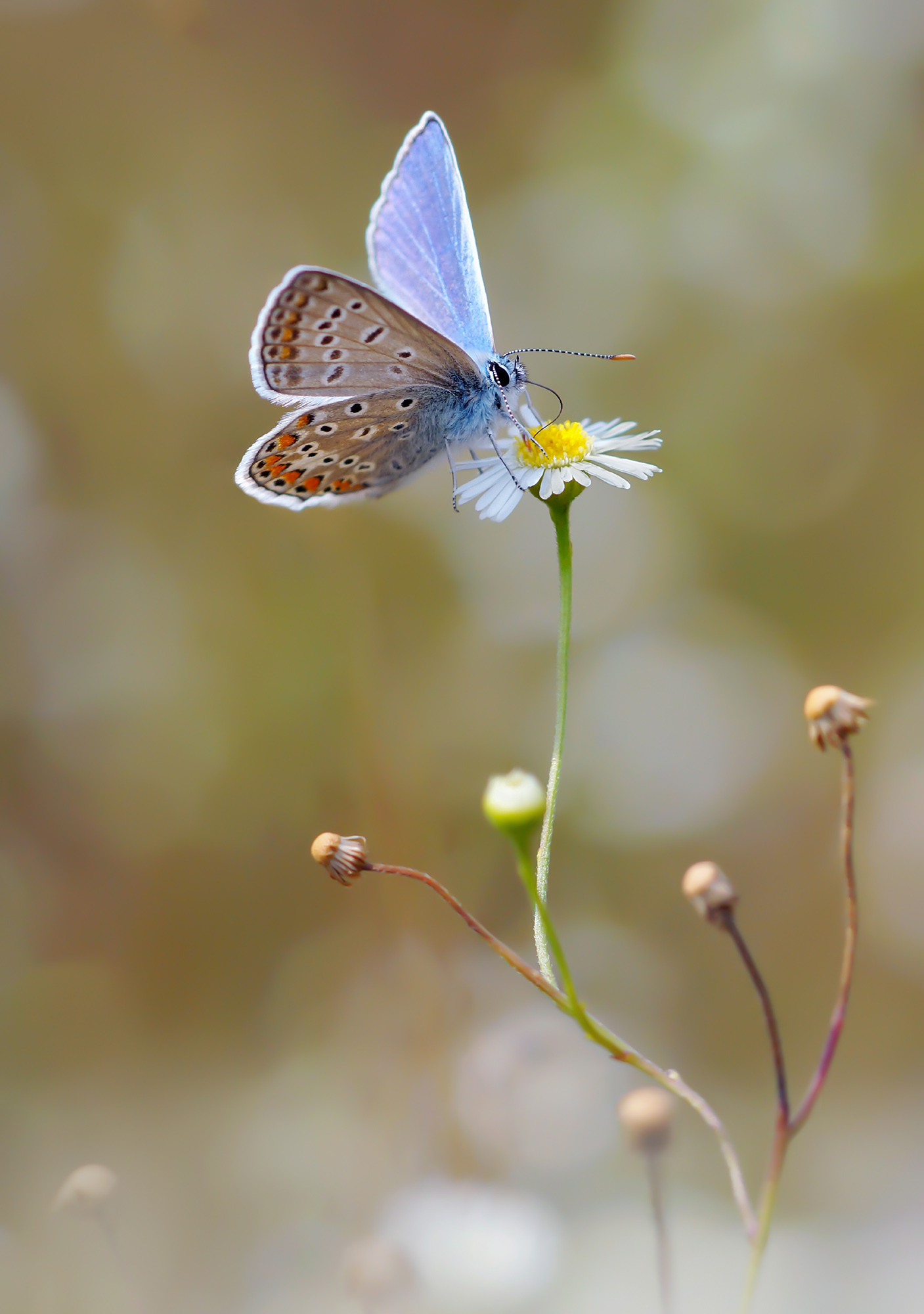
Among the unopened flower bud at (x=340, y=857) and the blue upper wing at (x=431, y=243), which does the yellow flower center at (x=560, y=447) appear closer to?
the blue upper wing at (x=431, y=243)

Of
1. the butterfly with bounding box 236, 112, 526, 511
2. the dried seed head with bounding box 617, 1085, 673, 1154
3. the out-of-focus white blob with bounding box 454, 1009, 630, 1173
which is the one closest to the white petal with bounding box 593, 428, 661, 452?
the butterfly with bounding box 236, 112, 526, 511

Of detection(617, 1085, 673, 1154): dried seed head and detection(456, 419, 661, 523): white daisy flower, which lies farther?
detection(456, 419, 661, 523): white daisy flower

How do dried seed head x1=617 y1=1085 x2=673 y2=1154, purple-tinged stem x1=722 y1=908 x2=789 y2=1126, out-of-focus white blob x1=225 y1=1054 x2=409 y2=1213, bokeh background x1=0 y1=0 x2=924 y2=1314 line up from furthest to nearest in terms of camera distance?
bokeh background x1=0 y1=0 x2=924 y2=1314, out-of-focus white blob x1=225 y1=1054 x2=409 y2=1213, dried seed head x1=617 y1=1085 x2=673 y2=1154, purple-tinged stem x1=722 y1=908 x2=789 y2=1126

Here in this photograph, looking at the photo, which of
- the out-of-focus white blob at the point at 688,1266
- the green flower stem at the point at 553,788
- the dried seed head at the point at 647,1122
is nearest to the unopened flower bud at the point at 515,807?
the green flower stem at the point at 553,788

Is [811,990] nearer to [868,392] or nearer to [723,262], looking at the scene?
[868,392]

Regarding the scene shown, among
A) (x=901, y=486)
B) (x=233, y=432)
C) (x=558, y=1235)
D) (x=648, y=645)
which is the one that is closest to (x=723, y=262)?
(x=901, y=486)

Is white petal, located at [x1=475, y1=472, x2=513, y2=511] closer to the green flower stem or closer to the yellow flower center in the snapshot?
the yellow flower center
